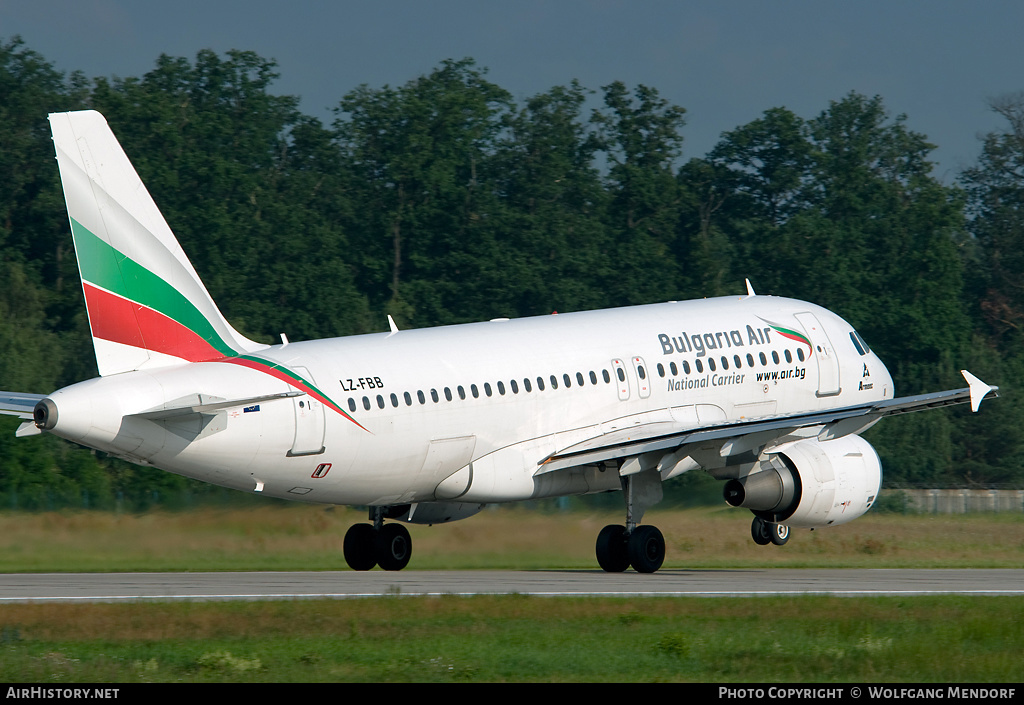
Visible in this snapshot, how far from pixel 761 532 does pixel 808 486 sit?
3.54m

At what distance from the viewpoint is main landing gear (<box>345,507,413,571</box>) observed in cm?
3288

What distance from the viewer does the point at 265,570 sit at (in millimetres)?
33750

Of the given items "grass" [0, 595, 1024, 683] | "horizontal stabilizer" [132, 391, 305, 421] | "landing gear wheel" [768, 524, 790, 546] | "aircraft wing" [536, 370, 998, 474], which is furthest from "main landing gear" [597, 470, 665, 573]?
"horizontal stabilizer" [132, 391, 305, 421]

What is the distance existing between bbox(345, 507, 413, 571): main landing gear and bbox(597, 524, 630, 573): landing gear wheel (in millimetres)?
4254

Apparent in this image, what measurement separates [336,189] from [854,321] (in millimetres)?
30729

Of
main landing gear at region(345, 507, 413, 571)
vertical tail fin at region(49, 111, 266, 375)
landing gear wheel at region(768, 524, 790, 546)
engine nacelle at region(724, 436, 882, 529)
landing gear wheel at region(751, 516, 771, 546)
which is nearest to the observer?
vertical tail fin at region(49, 111, 266, 375)

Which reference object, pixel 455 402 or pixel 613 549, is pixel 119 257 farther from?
pixel 613 549

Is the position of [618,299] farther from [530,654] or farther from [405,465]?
[530,654]

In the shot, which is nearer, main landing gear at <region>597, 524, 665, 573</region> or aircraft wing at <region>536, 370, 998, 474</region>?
aircraft wing at <region>536, 370, 998, 474</region>

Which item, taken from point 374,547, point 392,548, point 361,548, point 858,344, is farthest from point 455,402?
point 858,344

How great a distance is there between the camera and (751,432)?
3034cm

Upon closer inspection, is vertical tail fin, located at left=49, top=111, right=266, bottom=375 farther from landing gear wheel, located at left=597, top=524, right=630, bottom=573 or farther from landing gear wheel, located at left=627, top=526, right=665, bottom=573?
landing gear wheel, located at left=627, top=526, right=665, bottom=573

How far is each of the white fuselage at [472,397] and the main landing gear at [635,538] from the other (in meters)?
1.35

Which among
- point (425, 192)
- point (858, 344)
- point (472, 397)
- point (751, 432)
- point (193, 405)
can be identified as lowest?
point (751, 432)
